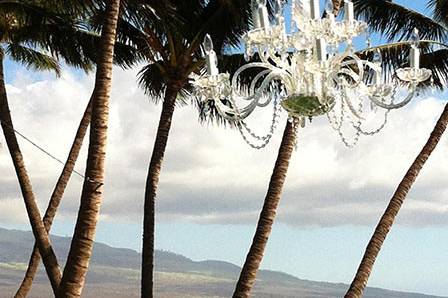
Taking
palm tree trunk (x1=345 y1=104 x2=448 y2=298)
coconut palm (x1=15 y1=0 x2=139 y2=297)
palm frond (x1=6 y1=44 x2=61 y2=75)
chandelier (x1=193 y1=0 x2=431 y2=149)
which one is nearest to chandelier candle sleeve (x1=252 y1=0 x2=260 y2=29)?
chandelier (x1=193 y1=0 x2=431 y2=149)

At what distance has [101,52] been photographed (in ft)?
43.3

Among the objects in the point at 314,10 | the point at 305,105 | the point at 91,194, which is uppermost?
the point at 314,10

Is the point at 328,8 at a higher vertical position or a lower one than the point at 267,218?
higher

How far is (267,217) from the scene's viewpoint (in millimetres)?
15648

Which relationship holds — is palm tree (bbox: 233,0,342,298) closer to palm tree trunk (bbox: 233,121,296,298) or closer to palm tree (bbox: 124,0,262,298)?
palm tree trunk (bbox: 233,121,296,298)

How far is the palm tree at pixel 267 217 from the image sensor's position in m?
15.5

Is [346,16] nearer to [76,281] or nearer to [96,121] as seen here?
[96,121]

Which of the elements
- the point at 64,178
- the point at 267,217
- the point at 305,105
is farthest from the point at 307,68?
the point at 64,178

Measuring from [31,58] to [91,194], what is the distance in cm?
1216

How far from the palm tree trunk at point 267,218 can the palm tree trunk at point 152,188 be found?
292 cm

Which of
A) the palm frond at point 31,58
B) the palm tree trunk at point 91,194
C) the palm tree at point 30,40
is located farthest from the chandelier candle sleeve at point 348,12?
the palm frond at point 31,58

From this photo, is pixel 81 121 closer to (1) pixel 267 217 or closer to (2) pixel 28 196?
(2) pixel 28 196

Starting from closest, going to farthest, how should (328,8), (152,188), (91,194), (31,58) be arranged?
1. (328,8)
2. (91,194)
3. (152,188)
4. (31,58)

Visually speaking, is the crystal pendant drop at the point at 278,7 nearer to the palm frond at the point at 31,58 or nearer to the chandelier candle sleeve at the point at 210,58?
the chandelier candle sleeve at the point at 210,58
